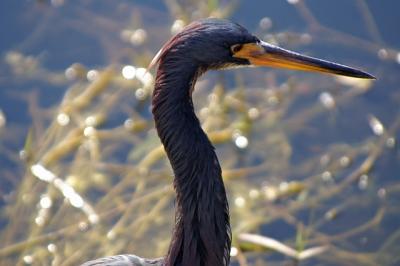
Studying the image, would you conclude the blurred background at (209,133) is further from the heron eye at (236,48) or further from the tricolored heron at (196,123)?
the heron eye at (236,48)

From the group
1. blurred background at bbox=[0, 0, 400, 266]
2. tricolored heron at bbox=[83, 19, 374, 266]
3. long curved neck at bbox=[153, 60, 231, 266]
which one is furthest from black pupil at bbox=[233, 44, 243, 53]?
blurred background at bbox=[0, 0, 400, 266]

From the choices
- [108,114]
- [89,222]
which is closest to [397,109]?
[108,114]

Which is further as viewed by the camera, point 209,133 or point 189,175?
point 209,133

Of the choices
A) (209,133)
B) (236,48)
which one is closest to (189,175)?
(236,48)

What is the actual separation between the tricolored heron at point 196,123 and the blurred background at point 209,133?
4.30 ft

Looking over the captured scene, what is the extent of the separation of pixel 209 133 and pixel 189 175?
2.14 metres

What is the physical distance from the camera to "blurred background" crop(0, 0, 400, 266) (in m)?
4.62

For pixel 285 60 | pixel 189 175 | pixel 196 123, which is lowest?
pixel 189 175

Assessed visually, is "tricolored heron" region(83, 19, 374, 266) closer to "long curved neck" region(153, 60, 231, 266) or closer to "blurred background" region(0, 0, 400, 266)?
"long curved neck" region(153, 60, 231, 266)

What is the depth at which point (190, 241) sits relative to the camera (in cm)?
291

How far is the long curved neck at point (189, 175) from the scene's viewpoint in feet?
9.25

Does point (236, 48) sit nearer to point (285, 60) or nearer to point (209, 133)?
point (285, 60)

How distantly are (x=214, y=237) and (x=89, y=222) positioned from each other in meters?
1.76

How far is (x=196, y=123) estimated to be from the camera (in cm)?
286
